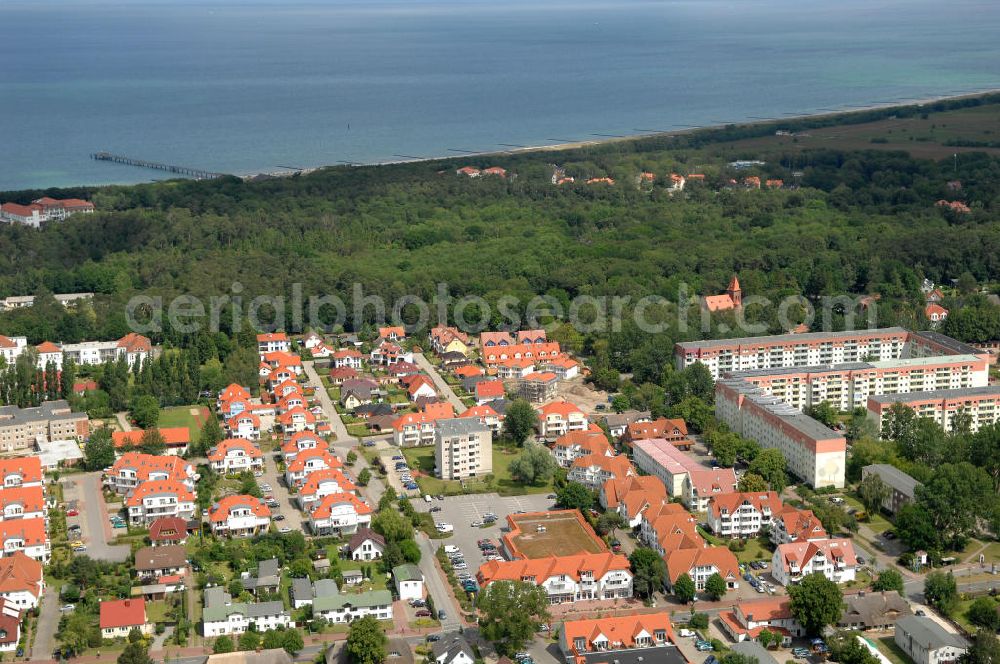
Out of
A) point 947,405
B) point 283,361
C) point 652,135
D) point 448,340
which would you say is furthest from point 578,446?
point 652,135

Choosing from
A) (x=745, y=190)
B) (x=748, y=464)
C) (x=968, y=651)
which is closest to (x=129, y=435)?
(x=748, y=464)

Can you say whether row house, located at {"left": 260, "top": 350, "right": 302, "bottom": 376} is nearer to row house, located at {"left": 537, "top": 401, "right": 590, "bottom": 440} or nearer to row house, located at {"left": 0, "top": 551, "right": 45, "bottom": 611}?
row house, located at {"left": 537, "top": 401, "right": 590, "bottom": 440}

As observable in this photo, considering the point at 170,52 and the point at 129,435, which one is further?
the point at 170,52

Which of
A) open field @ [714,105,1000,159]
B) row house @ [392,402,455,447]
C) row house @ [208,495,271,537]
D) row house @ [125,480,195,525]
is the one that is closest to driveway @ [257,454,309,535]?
row house @ [208,495,271,537]

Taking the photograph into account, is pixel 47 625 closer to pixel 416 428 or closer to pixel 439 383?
pixel 416 428

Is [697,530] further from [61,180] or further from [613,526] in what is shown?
[61,180]
